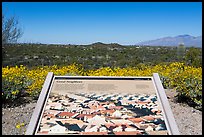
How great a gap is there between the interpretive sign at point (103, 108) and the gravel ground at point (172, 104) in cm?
135

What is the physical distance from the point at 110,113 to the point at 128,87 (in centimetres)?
65

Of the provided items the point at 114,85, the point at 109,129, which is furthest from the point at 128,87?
the point at 109,129

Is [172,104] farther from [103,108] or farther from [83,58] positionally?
[83,58]

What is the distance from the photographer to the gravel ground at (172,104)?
196 inches

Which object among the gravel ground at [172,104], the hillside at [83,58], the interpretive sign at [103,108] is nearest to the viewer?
the interpretive sign at [103,108]

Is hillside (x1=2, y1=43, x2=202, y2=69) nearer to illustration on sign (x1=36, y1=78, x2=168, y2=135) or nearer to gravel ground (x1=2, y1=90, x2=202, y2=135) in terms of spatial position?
gravel ground (x1=2, y1=90, x2=202, y2=135)

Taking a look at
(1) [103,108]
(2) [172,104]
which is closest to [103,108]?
(1) [103,108]

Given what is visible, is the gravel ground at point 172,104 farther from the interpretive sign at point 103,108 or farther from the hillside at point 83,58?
the hillside at point 83,58

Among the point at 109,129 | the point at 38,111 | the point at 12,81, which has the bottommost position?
the point at 109,129

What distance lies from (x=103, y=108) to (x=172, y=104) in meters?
2.90

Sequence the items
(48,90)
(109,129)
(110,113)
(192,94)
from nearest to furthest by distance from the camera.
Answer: (109,129), (110,113), (48,90), (192,94)

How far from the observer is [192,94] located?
19.4 feet

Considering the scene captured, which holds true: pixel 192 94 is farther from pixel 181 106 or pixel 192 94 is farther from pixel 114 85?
pixel 114 85

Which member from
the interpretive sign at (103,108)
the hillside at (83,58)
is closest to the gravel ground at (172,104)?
the interpretive sign at (103,108)
